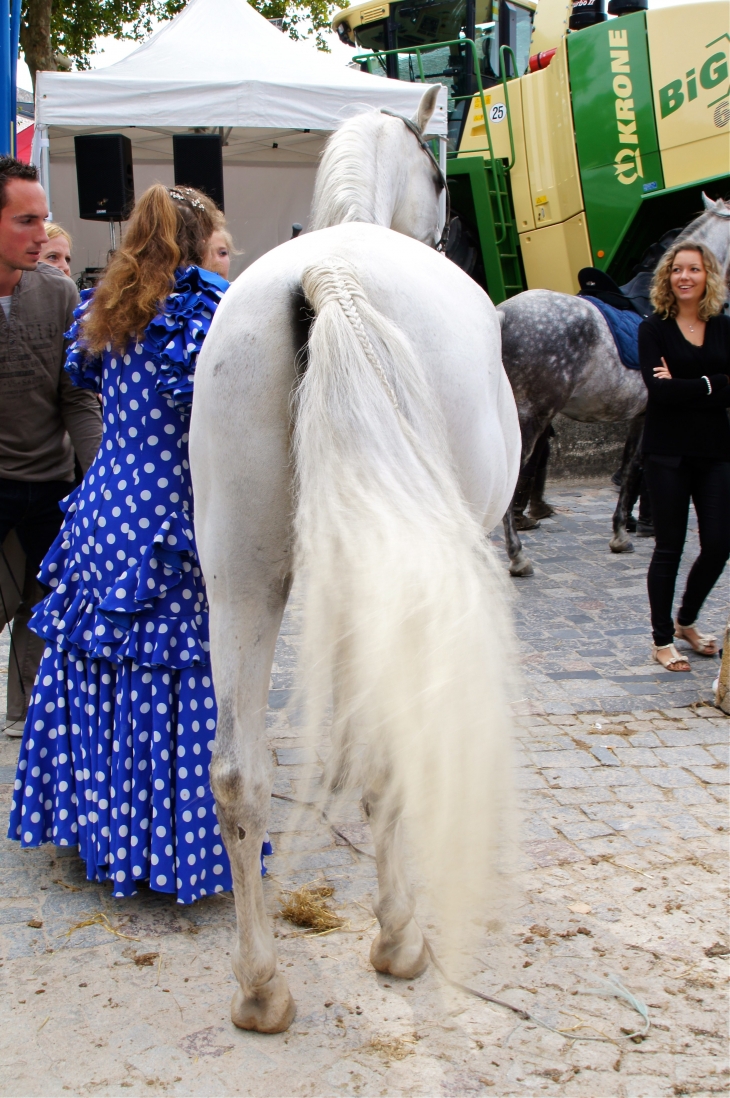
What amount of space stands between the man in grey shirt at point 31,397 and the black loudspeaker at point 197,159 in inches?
230

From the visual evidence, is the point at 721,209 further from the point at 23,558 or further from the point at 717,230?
the point at 23,558

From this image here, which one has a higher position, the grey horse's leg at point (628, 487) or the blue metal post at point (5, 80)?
the blue metal post at point (5, 80)

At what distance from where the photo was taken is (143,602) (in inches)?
93.6

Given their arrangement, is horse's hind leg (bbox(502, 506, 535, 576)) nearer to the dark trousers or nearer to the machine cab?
the dark trousers

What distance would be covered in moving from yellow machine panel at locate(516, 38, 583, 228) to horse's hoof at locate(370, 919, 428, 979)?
28.5 feet

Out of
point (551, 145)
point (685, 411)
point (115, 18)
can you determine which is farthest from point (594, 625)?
point (115, 18)

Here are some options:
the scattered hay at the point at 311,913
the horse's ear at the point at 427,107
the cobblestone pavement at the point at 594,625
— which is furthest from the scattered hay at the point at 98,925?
the horse's ear at the point at 427,107

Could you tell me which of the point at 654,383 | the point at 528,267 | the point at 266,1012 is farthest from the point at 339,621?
the point at 528,267

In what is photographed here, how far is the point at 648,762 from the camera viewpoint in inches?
135

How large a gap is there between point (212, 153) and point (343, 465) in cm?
798

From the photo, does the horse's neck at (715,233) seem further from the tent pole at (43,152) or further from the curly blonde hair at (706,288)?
the tent pole at (43,152)

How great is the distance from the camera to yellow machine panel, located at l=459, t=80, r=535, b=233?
9547mm

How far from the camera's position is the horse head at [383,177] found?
235 cm

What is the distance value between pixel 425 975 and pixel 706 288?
11.6ft
